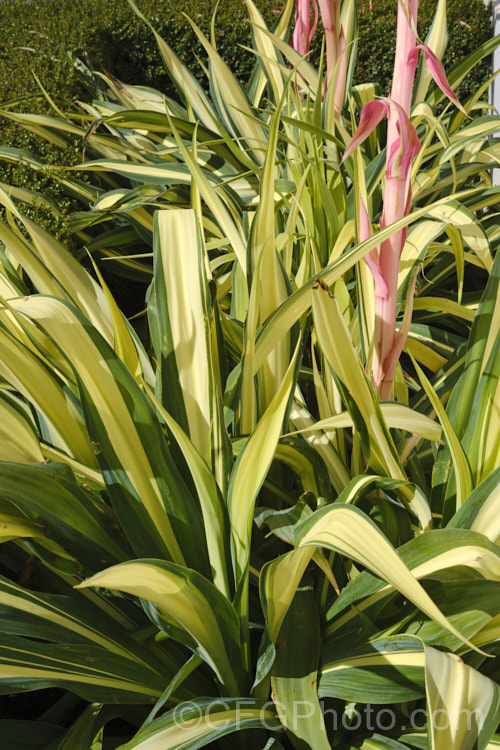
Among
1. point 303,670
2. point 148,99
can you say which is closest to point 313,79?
point 148,99

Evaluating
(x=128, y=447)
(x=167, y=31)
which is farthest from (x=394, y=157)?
(x=167, y=31)

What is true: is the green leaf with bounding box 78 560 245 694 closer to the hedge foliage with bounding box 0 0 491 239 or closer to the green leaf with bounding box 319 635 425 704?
the green leaf with bounding box 319 635 425 704

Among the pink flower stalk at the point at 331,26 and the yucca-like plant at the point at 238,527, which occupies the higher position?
the pink flower stalk at the point at 331,26

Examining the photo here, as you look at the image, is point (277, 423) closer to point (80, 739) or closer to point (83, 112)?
point (80, 739)

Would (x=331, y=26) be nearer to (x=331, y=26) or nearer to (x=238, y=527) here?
(x=331, y=26)

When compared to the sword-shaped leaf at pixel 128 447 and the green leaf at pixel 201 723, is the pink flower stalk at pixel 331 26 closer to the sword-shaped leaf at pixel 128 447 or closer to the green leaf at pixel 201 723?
the sword-shaped leaf at pixel 128 447

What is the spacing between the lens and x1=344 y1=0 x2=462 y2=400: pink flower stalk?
2.60ft

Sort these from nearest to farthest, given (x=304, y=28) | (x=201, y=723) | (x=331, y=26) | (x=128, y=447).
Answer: (x=201, y=723) < (x=128, y=447) < (x=331, y=26) < (x=304, y=28)

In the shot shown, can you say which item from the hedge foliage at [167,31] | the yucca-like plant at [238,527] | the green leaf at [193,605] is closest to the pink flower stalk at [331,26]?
the yucca-like plant at [238,527]

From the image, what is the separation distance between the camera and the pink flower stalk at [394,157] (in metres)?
0.79

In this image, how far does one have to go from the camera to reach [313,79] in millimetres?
1820

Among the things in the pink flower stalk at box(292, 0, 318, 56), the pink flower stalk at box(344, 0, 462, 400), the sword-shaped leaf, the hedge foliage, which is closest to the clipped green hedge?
the hedge foliage

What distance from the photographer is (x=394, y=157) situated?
2.75 ft

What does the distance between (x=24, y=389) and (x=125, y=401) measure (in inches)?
7.9
